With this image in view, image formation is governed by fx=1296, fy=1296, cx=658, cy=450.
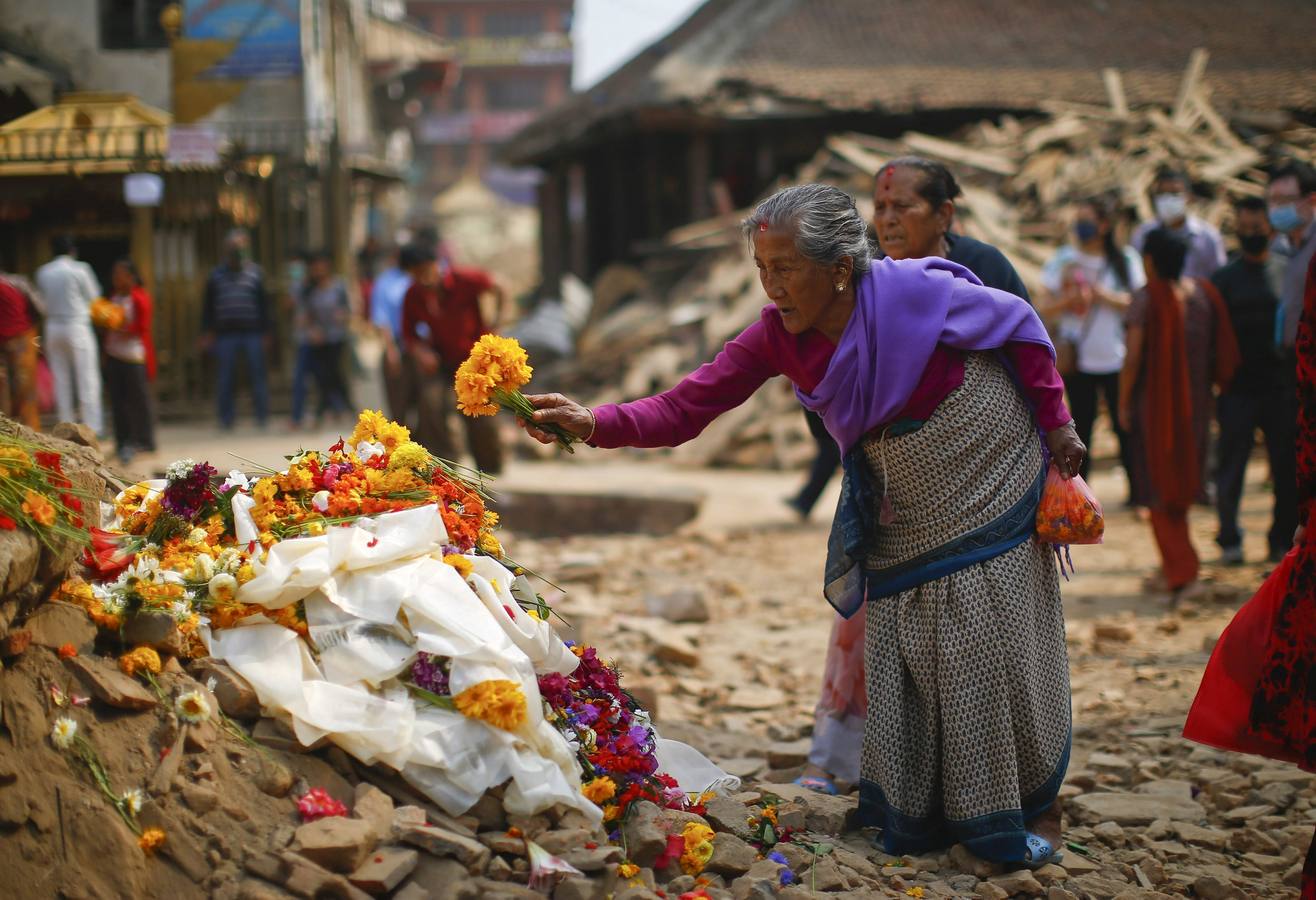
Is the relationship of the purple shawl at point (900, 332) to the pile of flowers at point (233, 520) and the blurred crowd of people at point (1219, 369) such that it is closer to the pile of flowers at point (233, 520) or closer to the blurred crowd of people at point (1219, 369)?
the pile of flowers at point (233, 520)

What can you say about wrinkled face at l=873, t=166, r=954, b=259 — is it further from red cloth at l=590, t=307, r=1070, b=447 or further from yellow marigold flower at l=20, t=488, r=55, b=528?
yellow marigold flower at l=20, t=488, r=55, b=528

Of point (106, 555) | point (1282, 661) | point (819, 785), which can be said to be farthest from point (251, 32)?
point (1282, 661)

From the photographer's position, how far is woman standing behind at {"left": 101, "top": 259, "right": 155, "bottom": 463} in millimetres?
11070

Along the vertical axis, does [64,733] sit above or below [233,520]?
below

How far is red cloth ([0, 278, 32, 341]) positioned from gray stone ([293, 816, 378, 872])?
7.62 meters

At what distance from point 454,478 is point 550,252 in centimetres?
2319

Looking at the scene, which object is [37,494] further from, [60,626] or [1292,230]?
[1292,230]

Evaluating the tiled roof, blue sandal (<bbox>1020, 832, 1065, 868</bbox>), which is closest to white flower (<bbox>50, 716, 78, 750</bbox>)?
blue sandal (<bbox>1020, 832, 1065, 868</bbox>)

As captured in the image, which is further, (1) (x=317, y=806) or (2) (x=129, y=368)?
(2) (x=129, y=368)

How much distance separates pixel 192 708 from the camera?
9.89 ft

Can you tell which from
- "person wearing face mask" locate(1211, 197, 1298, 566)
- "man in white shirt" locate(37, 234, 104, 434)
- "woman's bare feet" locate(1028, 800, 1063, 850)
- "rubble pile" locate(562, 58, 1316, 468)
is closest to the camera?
"woman's bare feet" locate(1028, 800, 1063, 850)

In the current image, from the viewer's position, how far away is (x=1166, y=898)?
11.4 feet

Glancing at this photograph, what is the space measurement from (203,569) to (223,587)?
0.09 meters

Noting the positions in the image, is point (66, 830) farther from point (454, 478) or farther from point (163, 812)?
point (454, 478)
